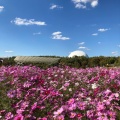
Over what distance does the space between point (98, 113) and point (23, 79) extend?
3797 millimetres

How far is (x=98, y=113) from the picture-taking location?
5.17 metres

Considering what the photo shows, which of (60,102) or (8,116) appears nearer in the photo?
(8,116)

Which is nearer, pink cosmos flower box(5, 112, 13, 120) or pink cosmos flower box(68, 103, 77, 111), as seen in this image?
pink cosmos flower box(5, 112, 13, 120)

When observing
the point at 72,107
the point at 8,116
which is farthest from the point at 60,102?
the point at 8,116

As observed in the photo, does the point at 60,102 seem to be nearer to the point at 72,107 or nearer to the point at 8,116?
the point at 72,107

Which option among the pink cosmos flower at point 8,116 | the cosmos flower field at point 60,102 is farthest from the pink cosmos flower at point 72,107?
the pink cosmos flower at point 8,116

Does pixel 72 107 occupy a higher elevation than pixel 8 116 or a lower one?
higher

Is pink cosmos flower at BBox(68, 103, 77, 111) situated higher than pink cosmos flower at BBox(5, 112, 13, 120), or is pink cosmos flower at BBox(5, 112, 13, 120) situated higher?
pink cosmos flower at BBox(68, 103, 77, 111)

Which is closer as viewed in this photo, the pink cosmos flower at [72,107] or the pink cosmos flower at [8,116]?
the pink cosmos flower at [8,116]

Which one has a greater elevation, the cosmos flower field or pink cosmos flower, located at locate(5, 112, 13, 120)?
the cosmos flower field

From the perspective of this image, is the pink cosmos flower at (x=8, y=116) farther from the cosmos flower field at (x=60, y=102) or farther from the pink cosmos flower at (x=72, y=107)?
the pink cosmos flower at (x=72, y=107)

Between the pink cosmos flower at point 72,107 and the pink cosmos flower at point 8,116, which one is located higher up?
the pink cosmos flower at point 72,107

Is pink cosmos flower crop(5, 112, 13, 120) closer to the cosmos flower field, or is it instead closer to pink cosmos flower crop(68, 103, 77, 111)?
the cosmos flower field

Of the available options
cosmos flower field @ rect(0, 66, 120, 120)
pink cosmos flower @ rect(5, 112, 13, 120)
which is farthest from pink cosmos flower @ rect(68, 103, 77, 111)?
pink cosmos flower @ rect(5, 112, 13, 120)
